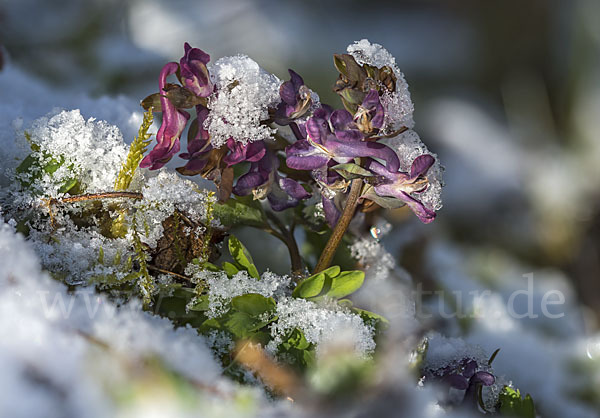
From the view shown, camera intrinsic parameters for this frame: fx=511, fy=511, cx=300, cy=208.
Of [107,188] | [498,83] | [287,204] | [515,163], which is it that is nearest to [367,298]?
[287,204]

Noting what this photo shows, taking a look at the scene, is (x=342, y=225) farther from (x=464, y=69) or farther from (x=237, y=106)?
(x=464, y=69)

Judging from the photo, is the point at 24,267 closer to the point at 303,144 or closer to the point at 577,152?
the point at 303,144

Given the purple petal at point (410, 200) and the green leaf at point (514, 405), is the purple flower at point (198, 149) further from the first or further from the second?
the green leaf at point (514, 405)

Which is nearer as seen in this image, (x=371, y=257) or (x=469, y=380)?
(x=469, y=380)

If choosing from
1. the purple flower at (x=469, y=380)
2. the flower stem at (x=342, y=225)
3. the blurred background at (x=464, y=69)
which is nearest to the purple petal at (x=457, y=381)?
the purple flower at (x=469, y=380)

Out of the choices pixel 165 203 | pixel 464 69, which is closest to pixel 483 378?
pixel 165 203

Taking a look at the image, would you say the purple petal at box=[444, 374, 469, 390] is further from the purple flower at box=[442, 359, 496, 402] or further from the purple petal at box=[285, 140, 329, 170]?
the purple petal at box=[285, 140, 329, 170]
